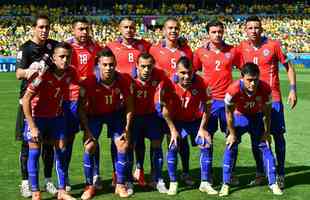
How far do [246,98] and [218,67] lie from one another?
0.73 m

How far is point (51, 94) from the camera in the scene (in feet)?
23.9

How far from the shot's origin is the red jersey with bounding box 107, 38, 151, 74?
8.34 m

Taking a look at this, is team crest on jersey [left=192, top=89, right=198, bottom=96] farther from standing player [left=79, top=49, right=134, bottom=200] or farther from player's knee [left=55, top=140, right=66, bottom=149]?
player's knee [left=55, top=140, right=66, bottom=149]

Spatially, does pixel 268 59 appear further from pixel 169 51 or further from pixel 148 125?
pixel 148 125

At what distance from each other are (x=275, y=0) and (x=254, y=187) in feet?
168

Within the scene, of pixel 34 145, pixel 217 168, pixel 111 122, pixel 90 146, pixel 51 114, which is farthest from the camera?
pixel 217 168

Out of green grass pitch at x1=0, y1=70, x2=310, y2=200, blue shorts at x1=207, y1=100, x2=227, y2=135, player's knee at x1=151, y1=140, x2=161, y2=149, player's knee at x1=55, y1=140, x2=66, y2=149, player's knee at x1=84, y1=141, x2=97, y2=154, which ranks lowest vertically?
green grass pitch at x1=0, y1=70, x2=310, y2=200

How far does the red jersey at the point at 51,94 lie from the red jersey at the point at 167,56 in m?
1.41

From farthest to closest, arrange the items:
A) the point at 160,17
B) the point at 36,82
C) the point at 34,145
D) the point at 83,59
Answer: the point at 160,17, the point at 83,59, the point at 34,145, the point at 36,82

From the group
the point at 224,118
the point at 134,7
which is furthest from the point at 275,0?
the point at 224,118

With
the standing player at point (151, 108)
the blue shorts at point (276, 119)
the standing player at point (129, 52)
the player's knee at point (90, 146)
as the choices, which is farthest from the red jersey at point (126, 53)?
the blue shorts at point (276, 119)

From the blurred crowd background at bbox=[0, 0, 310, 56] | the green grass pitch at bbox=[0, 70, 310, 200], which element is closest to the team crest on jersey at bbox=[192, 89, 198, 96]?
the green grass pitch at bbox=[0, 70, 310, 200]

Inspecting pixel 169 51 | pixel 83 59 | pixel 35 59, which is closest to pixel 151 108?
pixel 169 51

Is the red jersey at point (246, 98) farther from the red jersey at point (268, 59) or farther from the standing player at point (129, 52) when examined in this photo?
the standing player at point (129, 52)
